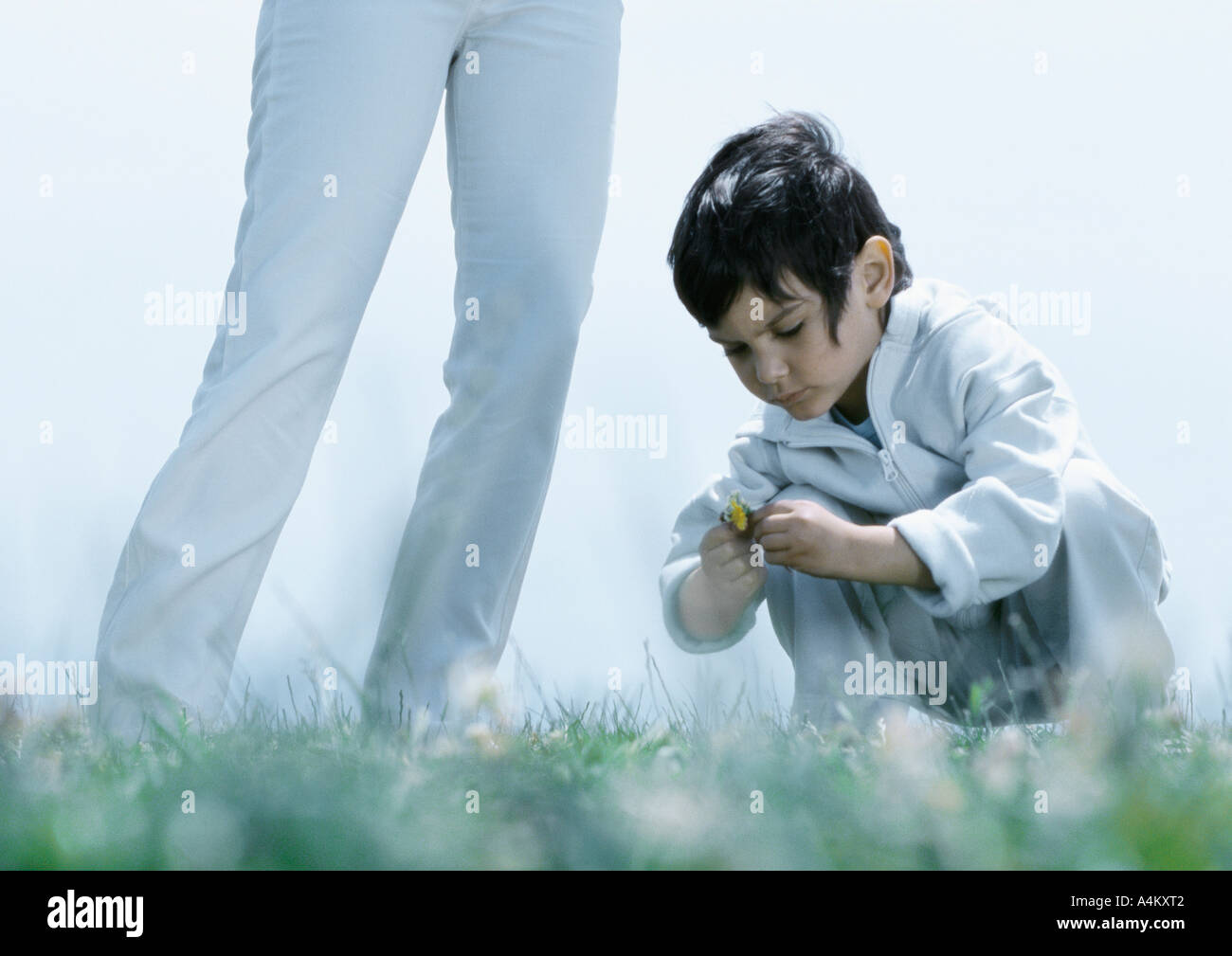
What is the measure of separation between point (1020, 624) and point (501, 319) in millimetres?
969

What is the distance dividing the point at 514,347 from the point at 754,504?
1.64 feet

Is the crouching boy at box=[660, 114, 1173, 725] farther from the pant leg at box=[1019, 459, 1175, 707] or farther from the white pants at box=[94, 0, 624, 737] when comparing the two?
the white pants at box=[94, 0, 624, 737]

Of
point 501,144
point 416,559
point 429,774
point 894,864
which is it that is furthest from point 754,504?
point 894,864

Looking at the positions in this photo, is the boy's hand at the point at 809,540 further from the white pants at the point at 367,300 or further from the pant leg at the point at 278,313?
the pant leg at the point at 278,313

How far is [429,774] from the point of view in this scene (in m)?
1.13

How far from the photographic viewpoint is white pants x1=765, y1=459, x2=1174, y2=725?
A: 6.16 ft

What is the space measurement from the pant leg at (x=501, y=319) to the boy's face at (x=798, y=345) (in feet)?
0.90

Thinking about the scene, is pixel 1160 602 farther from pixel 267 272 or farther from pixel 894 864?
pixel 267 272

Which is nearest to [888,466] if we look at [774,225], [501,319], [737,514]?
[737,514]

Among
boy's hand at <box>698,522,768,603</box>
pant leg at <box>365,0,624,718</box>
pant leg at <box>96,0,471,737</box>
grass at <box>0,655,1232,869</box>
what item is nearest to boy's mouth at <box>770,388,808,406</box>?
boy's hand at <box>698,522,768,603</box>

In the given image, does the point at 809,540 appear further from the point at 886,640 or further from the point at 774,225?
the point at 774,225

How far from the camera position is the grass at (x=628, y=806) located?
0.91 m
